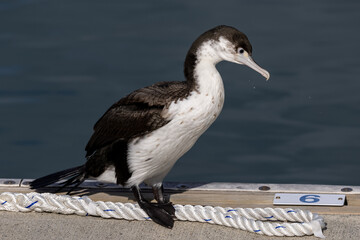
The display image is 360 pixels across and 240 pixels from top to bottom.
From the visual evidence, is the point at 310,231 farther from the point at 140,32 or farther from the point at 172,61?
the point at 140,32

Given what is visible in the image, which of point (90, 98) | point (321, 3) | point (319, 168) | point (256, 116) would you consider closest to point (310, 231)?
point (319, 168)

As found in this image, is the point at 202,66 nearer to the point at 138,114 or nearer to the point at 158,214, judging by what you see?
the point at 138,114

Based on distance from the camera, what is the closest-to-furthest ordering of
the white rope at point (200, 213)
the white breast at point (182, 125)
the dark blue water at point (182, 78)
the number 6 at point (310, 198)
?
the white rope at point (200, 213)
the white breast at point (182, 125)
the number 6 at point (310, 198)
the dark blue water at point (182, 78)

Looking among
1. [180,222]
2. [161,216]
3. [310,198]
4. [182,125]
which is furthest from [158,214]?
[310,198]

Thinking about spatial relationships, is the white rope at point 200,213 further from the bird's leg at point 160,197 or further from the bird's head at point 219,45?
the bird's head at point 219,45

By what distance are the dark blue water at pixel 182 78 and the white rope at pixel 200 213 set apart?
250 cm

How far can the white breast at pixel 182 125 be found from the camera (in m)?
4.67

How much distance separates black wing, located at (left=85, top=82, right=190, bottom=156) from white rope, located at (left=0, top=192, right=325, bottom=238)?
35 cm

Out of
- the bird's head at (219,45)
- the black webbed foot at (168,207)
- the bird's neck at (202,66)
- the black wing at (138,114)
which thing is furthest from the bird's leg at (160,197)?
the bird's head at (219,45)

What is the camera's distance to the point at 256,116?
7.87 m

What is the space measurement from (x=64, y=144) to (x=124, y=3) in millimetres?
2699

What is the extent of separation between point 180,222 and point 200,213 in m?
0.13

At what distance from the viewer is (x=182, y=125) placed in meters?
4.69

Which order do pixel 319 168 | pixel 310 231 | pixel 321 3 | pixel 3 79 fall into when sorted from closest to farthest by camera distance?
pixel 310 231
pixel 319 168
pixel 3 79
pixel 321 3
